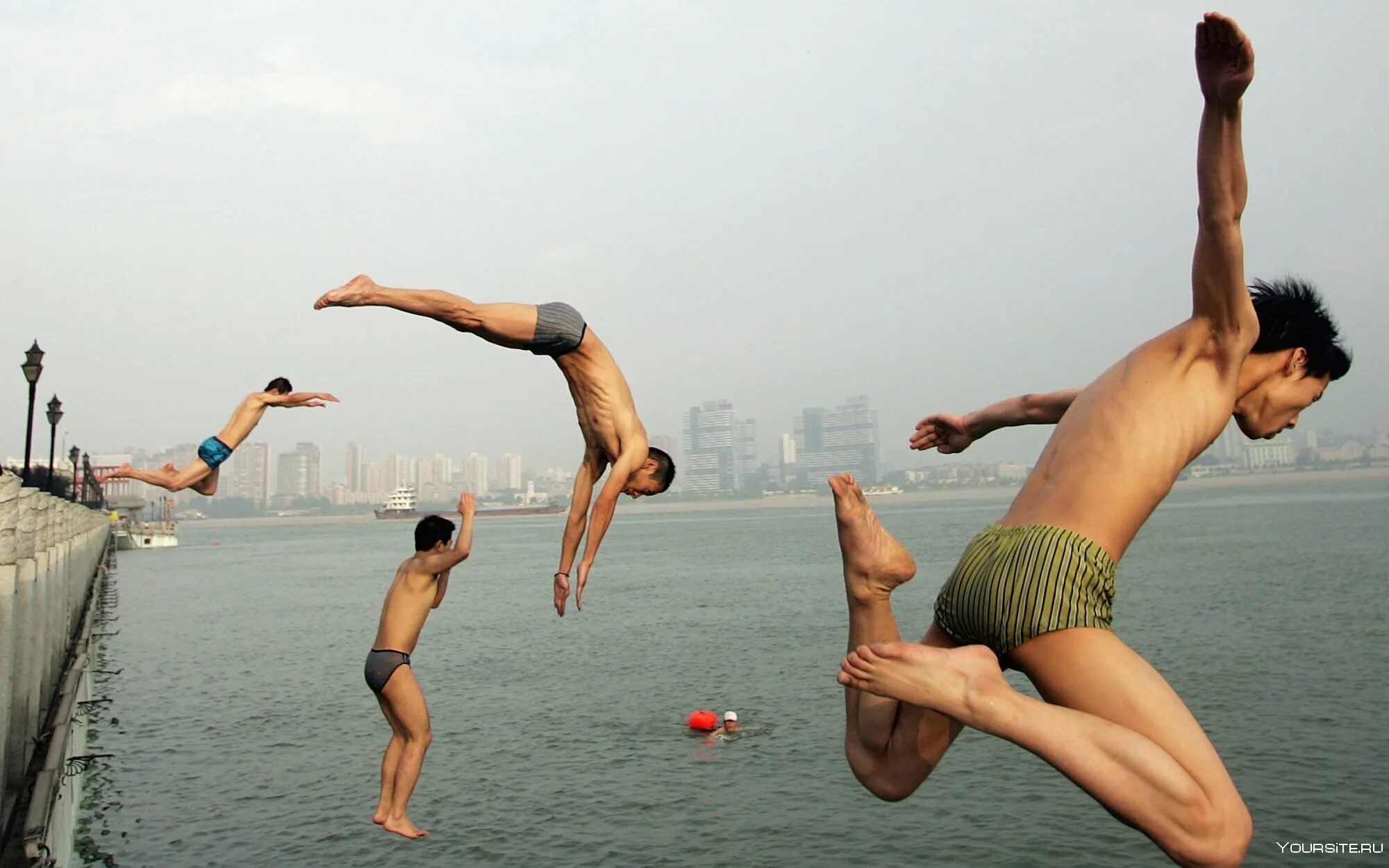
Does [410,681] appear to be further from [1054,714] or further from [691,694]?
[691,694]

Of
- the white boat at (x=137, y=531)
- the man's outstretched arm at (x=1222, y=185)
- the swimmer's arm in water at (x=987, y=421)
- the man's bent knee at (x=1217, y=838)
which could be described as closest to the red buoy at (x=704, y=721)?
the swimmer's arm in water at (x=987, y=421)

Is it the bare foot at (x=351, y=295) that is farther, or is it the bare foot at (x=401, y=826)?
the bare foot at (x=401, y=826)

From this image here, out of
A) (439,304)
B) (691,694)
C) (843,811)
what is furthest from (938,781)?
(439,304)

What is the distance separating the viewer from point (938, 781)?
21.3m

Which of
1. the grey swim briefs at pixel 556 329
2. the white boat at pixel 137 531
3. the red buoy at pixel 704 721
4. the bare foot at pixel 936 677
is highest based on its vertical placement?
the grey swim briefs at pixel 556 329

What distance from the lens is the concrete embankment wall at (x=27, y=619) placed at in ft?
30.0

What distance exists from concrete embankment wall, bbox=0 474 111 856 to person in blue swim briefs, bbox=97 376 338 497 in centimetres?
110

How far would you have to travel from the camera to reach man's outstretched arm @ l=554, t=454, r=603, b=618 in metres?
7.19

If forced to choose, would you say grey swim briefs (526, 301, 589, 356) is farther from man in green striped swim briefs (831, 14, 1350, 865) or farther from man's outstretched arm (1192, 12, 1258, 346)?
man's outstretched arm (1192, 12, 1258, 346)

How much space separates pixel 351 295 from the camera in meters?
5.68

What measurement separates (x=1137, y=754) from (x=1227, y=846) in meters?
0.49

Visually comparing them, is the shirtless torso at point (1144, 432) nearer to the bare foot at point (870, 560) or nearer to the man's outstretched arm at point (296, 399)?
the bare foot at point (870, 560)

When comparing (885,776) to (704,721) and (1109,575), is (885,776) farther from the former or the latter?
(704,721)

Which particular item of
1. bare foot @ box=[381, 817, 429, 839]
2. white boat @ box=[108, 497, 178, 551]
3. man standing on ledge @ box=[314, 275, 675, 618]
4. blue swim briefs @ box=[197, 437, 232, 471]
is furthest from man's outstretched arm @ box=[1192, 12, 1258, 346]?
white boat @ box=[108, 497, 178, 551]
